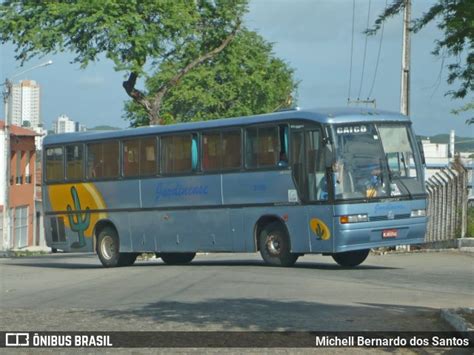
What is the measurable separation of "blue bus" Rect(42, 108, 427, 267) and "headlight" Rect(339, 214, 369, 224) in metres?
0.02

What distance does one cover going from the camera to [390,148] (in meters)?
23.5

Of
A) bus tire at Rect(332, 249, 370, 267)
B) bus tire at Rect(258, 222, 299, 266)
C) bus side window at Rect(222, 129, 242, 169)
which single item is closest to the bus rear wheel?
bus side window at Rect(222, 129, 242, 169)

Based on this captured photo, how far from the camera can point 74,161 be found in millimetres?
29453

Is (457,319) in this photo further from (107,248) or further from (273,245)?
(107,248)

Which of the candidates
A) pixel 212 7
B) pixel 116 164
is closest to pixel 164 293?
pixel 116 164

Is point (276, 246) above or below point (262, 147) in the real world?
below

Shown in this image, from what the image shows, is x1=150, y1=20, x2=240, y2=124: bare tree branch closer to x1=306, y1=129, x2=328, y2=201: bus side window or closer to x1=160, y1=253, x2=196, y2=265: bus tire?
x1=160, y1=253, x2=196, y2=265: bus tire

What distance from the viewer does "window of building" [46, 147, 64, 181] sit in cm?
2994

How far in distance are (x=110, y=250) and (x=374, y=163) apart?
8698 millimetres

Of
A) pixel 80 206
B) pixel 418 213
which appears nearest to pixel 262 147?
pixel 418 213

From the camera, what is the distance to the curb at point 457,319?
1128 centimetres

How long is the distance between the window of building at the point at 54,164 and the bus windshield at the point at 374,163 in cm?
998

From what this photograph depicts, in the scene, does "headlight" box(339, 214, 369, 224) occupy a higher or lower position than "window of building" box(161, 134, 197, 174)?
lower

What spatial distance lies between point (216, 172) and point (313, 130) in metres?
3.25
